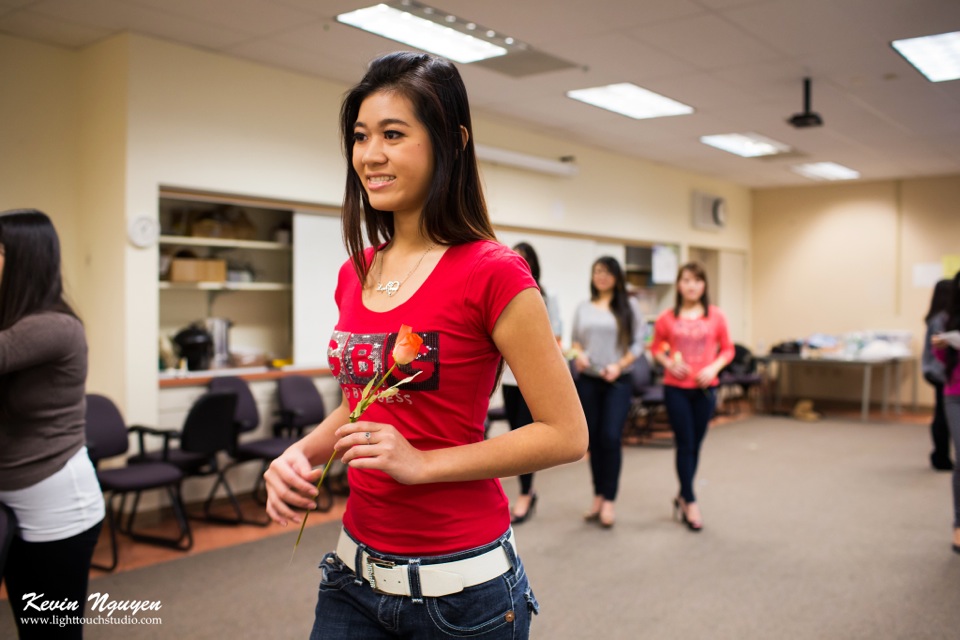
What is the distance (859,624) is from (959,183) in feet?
26.6

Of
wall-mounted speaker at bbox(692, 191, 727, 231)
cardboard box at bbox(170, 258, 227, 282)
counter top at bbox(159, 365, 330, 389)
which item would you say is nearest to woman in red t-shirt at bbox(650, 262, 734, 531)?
counter top at bbox(159, 365, 330, 389)

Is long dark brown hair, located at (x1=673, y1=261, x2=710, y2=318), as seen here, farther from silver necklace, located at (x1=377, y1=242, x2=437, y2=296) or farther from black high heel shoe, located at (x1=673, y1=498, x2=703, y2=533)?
silver necklace, located at (x1=377, y1=242, x2=437, y2=296)

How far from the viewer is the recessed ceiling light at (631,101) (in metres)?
6.06

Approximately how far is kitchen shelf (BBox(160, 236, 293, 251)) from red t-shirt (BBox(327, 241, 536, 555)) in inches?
162

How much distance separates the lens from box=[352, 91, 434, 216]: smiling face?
1197 millimetres

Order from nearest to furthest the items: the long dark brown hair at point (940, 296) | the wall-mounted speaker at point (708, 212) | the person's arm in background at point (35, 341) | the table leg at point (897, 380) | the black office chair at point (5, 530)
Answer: the black office chair at point (5, 530) < the person's arm in background at point (35, 341) < the long dark brown hair at point (940, 296) < the table leg at point (897, 380) < the wall-mounted speaker at point (708, 212)

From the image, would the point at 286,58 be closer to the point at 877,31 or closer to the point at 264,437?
the point at 264,437

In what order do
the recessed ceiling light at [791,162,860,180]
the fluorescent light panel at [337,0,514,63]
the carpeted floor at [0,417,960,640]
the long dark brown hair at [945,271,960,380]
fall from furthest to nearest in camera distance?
the recessed ceiling light at [791,162,860,180] → the fluorescent light panel at [337,0,514,63] → the long dark brown hair at [945,271,960,380] → the carpeted floor at [0,417,960,640]

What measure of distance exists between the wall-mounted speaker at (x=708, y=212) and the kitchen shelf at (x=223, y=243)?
561 cm

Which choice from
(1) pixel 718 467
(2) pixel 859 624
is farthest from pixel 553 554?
(1) pixel 718 467

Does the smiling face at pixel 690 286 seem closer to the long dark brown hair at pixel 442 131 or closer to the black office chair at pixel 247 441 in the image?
the black office chair at pixel 247 441

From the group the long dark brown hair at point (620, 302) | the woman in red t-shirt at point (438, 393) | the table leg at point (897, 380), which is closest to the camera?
the woman in red t-shirt at point (438, 393)

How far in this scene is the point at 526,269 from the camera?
123 cm

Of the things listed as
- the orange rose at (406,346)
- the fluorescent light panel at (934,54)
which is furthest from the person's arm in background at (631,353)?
the orange rose at (406,346)
